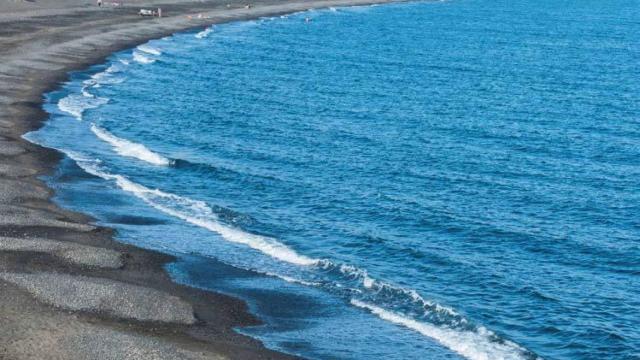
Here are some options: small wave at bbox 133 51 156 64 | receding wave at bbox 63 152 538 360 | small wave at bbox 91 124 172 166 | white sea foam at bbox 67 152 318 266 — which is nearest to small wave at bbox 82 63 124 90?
small wave at bbox 133 51 156 64

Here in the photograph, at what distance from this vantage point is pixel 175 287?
134 ft

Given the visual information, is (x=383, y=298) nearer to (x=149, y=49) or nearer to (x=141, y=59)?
(x=141, y=59)

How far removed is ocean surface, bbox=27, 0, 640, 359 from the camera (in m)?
39.3

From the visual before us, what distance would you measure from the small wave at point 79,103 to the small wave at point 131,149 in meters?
7.20

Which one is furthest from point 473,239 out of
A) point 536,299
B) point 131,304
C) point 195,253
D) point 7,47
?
point 7,47

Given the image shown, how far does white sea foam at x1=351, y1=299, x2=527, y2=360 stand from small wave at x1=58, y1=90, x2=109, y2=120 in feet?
153

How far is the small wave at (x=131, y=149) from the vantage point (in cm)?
6550

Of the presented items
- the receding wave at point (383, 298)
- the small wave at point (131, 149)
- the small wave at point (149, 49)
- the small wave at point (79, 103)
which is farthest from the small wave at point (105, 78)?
the receding wave at point (383, 298)

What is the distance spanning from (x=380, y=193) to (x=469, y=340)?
2157 cm

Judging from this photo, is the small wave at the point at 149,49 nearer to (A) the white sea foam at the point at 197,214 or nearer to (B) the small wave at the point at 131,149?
(B) the small wave at the point at 131,149

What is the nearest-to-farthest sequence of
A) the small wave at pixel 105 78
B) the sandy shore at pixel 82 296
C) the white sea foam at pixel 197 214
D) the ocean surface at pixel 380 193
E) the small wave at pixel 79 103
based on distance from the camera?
the sandy shore at pixel 82 296
the ocean surface at pixel 380 193
the white sea foam at pixel 197 214
the small wave at pixel 79 103
the small wave at pixel 105 78

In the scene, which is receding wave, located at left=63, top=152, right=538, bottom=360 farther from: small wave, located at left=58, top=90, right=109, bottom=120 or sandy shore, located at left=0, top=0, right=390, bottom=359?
small wave, located at left=58, top=90, right=109, bottom=120

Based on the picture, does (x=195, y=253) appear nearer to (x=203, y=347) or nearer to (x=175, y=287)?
(x=175, y=287)

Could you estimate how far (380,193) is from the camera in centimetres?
5788
